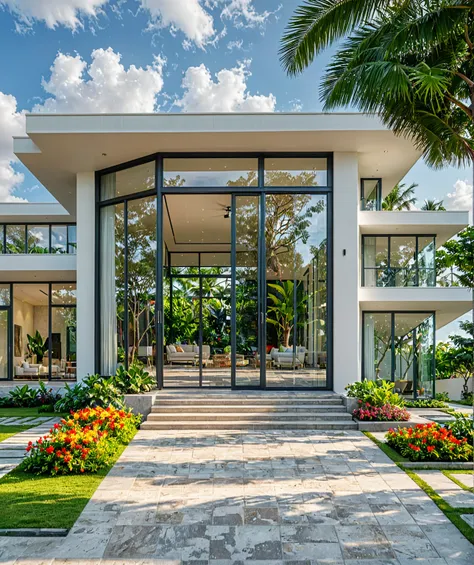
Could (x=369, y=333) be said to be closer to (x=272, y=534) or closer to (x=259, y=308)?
(x=259, y=308)

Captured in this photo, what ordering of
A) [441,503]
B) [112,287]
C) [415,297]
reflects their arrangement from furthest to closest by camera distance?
[415,297] → [112,287] → [441,503]

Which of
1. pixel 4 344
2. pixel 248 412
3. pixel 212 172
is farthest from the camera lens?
pixel 4 344

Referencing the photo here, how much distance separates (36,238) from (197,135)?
433 inches

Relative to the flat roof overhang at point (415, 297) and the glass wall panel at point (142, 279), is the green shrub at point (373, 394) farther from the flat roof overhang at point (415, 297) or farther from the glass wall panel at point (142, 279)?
the glass wall panel at point (142, 279)

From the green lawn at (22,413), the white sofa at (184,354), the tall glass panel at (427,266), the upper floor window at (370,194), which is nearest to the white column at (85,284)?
the green lawn at (22,413)

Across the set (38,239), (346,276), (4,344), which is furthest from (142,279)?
(38,239)

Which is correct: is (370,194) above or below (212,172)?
above

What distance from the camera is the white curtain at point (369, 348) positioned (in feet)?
47.3

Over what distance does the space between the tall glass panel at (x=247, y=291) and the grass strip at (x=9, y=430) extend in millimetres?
4315

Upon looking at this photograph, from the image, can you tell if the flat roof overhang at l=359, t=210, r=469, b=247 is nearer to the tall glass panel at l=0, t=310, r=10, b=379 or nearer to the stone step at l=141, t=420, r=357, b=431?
the stone step at l=141, t=420, r=357, b=431

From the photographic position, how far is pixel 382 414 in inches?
377

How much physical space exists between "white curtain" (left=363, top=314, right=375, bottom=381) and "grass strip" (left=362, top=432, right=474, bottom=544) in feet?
21.7

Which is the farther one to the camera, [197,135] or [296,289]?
[296,289]

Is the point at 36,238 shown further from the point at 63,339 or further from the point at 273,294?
the point at 273,294
